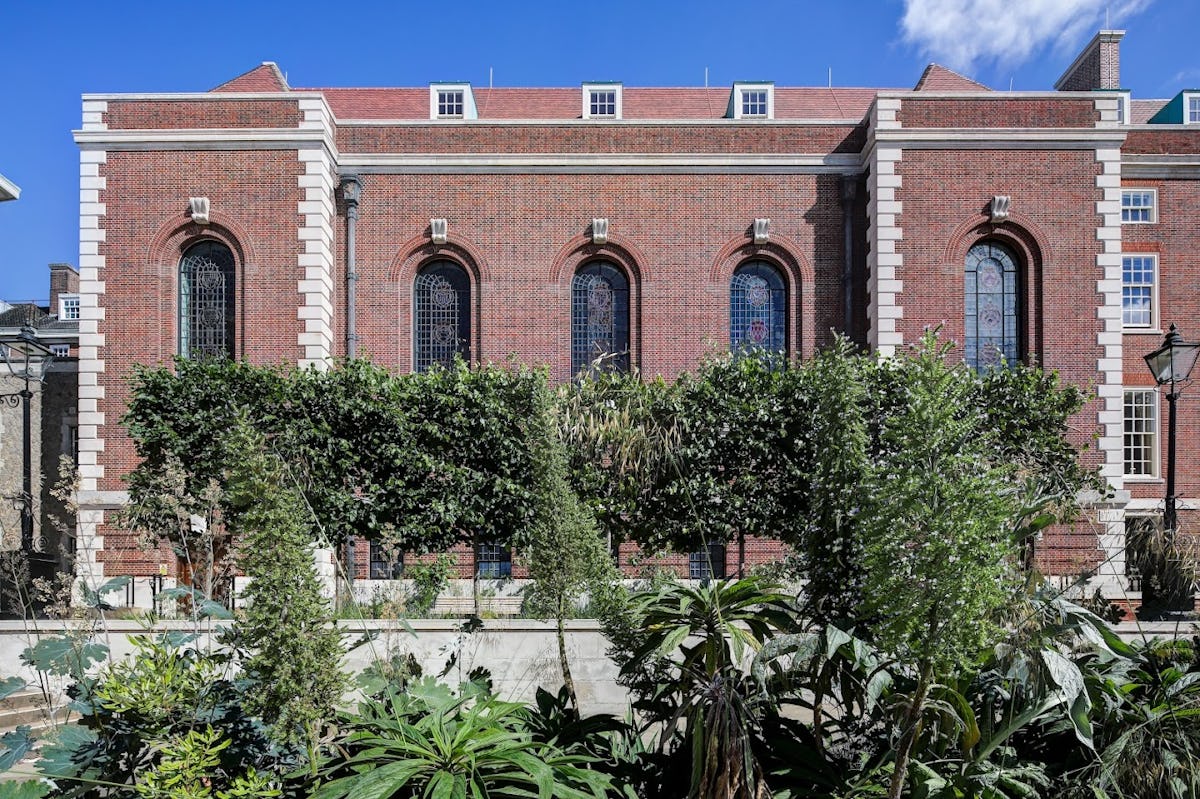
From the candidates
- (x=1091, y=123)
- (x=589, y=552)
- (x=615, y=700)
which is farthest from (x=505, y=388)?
(x=1091, y=123)

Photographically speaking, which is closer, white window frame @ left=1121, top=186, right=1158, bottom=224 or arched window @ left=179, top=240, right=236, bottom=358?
arched window @ left=179, top=240, right=236, bottom=358

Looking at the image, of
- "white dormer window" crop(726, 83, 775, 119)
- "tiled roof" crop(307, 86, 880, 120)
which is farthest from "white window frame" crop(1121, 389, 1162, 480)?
"white dormer window" crop(726, 83, 775, 119)

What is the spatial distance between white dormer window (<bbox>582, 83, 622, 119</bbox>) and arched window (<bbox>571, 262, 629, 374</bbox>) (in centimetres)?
435

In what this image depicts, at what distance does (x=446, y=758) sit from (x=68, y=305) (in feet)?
140

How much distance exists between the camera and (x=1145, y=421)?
21156 millimetres

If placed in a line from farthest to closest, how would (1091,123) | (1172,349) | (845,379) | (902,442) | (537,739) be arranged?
1. (1091,123)
2. (1172,349)
3. (537,739)
4. (845,379)
5. (902,442)

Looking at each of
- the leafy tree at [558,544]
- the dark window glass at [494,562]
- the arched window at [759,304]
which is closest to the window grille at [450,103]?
the arched window at [759,304]

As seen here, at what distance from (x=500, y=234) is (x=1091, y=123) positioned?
550 inches

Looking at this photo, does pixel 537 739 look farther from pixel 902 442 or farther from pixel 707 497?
pixel 707 497

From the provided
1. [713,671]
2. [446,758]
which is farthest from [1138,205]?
[446,758]

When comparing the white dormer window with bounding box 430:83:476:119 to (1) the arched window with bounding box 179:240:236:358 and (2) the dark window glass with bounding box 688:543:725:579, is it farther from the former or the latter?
(2) the dark window glass with bounding box 688:543:725:579

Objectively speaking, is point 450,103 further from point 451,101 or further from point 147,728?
point 147,728

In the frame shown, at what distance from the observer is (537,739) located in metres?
5.28

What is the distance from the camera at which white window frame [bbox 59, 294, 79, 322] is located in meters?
36.2
